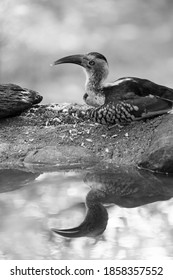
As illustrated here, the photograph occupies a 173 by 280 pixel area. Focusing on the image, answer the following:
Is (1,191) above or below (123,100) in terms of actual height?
below

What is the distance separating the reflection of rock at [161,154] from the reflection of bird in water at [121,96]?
47 cm

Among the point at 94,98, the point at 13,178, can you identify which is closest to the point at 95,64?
the point at 94,98

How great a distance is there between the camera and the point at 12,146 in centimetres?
689

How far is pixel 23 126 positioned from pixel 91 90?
3.68ft

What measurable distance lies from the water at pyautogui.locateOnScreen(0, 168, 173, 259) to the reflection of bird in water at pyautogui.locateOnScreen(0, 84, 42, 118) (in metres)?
1.80

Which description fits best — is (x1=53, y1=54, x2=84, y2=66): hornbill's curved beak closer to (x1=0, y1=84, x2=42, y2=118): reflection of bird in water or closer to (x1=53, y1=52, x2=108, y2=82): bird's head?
(x1=53, y1=52, x2=108, y2=82): bird's head

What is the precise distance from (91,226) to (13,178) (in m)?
1.86

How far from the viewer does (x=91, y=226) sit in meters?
4.11

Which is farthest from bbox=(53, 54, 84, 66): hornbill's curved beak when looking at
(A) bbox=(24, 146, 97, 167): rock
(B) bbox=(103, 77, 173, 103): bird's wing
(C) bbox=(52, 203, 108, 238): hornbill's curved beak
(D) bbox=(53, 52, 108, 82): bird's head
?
(C) bbox=(52, 203, 108, 238): hornbill's curved beak

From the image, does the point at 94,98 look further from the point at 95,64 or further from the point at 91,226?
the point at 91,226

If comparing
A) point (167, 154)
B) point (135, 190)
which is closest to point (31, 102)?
point (167, 154)

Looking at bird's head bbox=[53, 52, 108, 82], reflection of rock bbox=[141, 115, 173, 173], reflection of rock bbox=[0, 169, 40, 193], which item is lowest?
reflection of rock bbox=[0, 169, 40, 193]

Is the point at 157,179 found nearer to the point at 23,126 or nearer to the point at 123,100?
the point at 123,100

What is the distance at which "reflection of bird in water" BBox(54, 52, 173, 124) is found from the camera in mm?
6508
